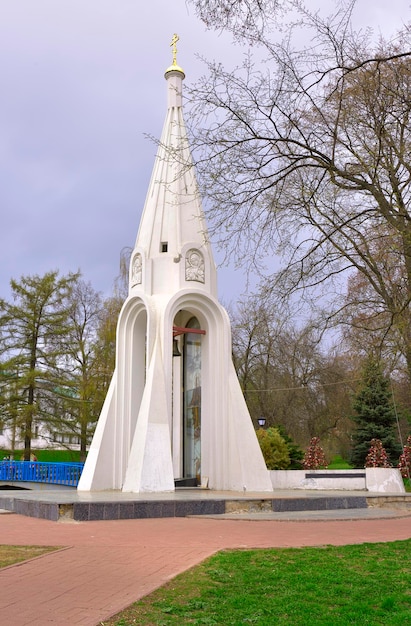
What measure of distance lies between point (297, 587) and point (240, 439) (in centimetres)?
1049

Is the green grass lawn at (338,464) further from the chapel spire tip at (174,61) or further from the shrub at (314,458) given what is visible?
the chapel spire tip at (174,61)

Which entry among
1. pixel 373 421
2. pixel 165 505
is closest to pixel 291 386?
pixel 373 421

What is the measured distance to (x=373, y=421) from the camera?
24375 millimetres

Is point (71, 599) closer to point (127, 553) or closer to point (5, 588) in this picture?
point (5, 588)

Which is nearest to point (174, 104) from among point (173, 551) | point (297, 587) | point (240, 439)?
point (240, 439)

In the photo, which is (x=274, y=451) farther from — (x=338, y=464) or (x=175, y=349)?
(x=338, y=464)

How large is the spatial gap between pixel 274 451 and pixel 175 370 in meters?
4.51

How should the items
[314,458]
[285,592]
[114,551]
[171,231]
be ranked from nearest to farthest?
[285,592]
[114,551]
[171,231]
[314,458]

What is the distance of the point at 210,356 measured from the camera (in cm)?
1655

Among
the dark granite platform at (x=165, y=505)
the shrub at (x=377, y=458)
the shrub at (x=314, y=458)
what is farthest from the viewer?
the shrub at (x=314, y=458)

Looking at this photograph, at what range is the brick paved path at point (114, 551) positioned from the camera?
14.2ft

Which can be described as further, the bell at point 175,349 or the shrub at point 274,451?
the shrub at point 274,451

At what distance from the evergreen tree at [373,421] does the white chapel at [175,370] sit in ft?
31.2

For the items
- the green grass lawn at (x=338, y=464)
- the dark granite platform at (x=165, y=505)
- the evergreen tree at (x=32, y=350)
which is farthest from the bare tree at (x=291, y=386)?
the dark granite platform at (x=165, y=505)
